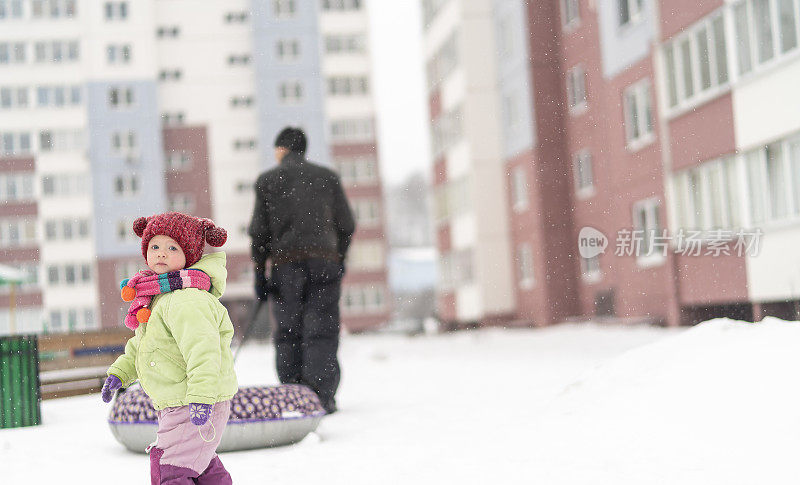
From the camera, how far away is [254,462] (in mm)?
6086

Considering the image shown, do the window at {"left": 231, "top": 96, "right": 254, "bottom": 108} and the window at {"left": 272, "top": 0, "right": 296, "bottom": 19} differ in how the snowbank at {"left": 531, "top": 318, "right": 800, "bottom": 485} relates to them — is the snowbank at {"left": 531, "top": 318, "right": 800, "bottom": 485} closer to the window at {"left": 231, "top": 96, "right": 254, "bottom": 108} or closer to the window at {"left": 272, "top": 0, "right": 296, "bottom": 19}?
the window at {"left": 272, "top": 0, "right": 296, "bottom": 19}

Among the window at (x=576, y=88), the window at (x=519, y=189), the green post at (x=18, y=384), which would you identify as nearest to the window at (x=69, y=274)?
the window at (x=519, y=189)

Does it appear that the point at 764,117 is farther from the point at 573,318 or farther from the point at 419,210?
the point at 419,210

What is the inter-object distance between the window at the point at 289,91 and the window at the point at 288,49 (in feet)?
4.49

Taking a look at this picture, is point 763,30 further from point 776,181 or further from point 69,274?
point 69,274

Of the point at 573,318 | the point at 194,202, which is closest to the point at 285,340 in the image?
the point at 573,318

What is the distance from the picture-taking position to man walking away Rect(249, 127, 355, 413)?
26.8ft

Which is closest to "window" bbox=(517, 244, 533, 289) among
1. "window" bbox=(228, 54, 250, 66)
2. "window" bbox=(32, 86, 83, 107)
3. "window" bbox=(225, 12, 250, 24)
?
"window" bbox=(228, 54, 250, 66)

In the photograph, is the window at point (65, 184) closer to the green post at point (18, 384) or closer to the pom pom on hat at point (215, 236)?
the green post at point (18, 384)

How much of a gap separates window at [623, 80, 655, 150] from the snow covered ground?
49.3ft

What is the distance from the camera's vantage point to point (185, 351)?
3.71 m

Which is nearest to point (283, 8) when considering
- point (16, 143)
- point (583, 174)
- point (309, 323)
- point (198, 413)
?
point (16, 143)

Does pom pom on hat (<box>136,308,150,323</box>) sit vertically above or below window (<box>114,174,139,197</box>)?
below

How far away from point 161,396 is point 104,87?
185ft
